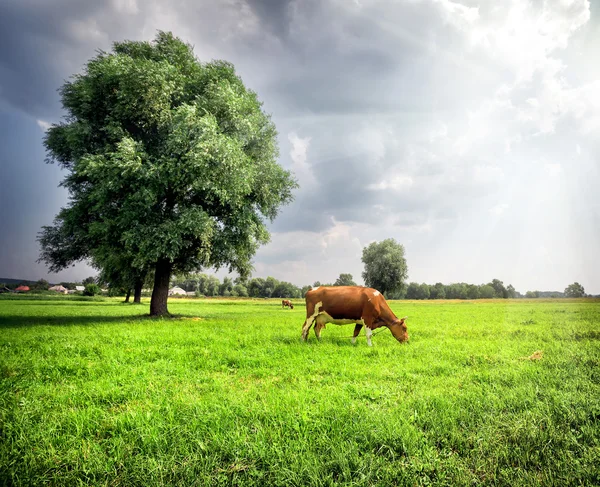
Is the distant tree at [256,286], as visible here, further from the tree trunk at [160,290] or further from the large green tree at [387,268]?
the tree trunk at [160,290]

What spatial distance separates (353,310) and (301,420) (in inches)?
259

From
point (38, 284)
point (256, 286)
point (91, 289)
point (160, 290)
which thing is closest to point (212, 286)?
point (256, 286)

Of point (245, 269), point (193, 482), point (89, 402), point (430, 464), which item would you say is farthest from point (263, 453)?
point (245, 269)

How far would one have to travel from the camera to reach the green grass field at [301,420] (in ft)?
10.5

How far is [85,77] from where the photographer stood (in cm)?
1919

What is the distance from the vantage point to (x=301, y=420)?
4.16 meters

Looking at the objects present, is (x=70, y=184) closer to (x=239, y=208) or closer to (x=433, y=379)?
(x=239, y=208)

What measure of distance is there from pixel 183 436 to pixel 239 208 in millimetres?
17847

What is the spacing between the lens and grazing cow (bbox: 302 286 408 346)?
10.5 m

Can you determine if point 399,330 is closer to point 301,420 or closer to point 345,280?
point 301,420

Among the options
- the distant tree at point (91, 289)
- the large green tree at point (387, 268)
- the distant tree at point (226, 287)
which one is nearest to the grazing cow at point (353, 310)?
the large green tree at point (387, 268)

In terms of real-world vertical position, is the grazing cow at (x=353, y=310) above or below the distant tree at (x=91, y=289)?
above

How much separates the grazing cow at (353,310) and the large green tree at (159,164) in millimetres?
9744

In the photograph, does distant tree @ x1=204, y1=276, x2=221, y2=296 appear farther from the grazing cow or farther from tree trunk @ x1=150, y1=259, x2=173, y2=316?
the grazing cow
